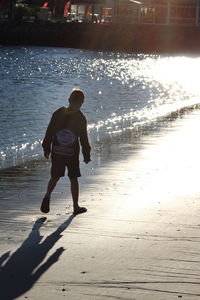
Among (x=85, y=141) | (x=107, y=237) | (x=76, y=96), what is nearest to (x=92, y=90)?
(x=85, y=141)

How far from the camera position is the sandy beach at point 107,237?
6531mm

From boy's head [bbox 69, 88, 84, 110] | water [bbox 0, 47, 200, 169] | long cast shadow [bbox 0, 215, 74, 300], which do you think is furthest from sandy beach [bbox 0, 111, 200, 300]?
water [bbox 0, 47, 200, 169]

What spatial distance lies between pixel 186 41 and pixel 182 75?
132 ft

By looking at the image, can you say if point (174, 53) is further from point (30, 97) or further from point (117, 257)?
point (117, 257)

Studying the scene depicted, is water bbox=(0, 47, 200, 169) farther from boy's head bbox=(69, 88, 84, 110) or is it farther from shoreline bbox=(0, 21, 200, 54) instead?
shoreline bbox=(0, 21, 200, 54)

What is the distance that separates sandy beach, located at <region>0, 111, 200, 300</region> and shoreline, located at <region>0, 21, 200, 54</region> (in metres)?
82.8

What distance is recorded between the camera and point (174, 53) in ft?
309

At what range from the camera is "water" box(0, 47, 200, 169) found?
76.5 feet

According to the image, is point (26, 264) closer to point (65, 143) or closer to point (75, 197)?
point (65, 143)

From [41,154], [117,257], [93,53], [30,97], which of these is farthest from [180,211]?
[93,53]

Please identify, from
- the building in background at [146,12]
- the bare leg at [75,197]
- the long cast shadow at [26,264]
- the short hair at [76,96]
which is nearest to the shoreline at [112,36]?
the building in background at [146,12]

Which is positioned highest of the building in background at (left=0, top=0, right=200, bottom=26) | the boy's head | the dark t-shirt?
the boy's head

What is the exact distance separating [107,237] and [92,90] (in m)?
35.9

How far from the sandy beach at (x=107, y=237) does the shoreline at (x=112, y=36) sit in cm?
8280
